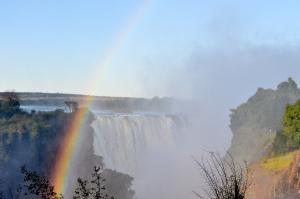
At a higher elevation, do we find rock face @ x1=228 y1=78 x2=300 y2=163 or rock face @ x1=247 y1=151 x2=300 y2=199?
rock face @ x1=228 y1=78 x2=300 y2=163

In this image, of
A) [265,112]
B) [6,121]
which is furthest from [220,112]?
[6,121]

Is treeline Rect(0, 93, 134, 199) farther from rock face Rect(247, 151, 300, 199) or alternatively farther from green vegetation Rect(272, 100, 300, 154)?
green vegetation Rect(272, 100, 300, 154)

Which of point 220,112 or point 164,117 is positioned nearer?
point 164,117

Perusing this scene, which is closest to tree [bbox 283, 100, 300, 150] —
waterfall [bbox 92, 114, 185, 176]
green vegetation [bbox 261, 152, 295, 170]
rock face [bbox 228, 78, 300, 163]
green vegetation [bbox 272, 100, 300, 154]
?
green vegetation [bbox 272, 100, 300, 154]

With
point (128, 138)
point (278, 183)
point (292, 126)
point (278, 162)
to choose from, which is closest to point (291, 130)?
point (292, 126)

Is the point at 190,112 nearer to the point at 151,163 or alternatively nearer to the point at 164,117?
the point at 164,117

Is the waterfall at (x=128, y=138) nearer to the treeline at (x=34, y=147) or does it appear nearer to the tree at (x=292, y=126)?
the treeline at (x=34, y=147)
